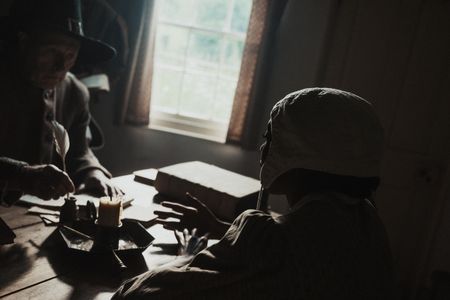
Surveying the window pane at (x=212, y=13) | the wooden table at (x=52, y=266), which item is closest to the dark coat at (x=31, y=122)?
the wooden table at (x=52, y=266)

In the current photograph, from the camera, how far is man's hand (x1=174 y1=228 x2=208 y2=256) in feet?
4.13

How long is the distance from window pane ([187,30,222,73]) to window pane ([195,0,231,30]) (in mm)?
76

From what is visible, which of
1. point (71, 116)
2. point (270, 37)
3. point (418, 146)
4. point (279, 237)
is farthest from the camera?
point (270, 37)

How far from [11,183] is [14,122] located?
0.58 meters

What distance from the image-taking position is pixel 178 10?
138 inches

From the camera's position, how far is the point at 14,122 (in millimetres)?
1930

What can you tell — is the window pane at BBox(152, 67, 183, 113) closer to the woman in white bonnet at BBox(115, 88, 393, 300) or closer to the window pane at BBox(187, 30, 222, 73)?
the window pane at BBox(187, 30, 222, 73)

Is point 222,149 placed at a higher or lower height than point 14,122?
lower

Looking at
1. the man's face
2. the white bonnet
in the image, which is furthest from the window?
the white bonnet

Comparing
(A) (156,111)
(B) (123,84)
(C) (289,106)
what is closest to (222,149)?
(A) (156,111)

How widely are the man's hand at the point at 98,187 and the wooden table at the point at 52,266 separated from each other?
1.22ft

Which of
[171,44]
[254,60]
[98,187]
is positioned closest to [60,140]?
[98,187]

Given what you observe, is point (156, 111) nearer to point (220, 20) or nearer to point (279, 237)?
point (220, 20)

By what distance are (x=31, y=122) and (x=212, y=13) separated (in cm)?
196
